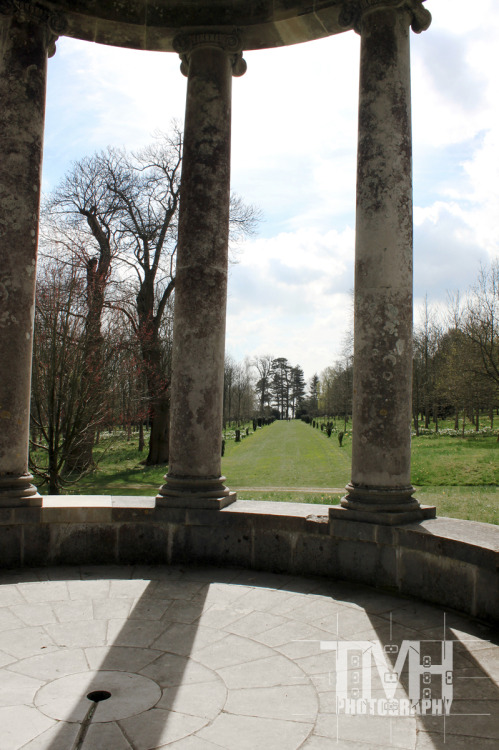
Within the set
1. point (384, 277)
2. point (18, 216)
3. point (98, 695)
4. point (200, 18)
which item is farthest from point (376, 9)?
point (98, 695)

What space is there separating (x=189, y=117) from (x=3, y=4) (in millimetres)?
4634

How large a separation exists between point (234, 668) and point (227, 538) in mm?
4855

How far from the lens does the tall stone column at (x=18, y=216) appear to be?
1216cm

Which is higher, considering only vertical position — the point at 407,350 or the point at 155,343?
the point at 155,343

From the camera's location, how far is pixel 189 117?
1351cm

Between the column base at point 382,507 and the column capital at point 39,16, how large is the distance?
39.6 ft

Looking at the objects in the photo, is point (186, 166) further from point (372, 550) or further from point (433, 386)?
point (433, 386)

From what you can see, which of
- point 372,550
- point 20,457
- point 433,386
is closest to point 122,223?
point 20,457

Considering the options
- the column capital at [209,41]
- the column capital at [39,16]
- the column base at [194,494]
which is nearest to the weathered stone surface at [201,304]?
the column base at [194,494]

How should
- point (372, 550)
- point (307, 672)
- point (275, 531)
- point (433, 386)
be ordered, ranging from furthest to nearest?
point (433, 386) < point (275, 531) < point (372, 550) < point (307, 672)

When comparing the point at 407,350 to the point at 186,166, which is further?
the point at 186,166

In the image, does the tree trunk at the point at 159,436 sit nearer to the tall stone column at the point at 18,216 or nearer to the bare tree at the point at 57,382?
the bare tree at the point at 57,382
